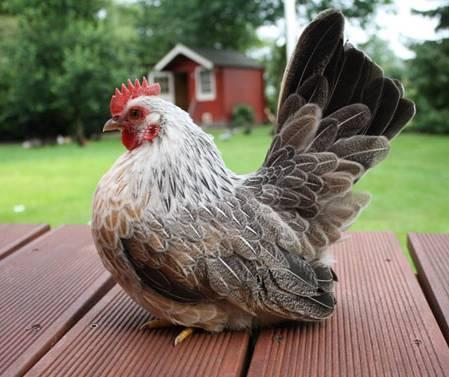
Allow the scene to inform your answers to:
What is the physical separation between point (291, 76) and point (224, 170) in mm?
421

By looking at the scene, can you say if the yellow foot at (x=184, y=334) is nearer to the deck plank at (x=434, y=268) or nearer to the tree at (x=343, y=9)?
the deck plank at (x=434, y=268)

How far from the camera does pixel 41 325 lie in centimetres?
163

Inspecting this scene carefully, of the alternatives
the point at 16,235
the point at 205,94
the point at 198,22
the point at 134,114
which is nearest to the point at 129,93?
the point at 134,114

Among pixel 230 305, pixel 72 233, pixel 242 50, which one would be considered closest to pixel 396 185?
pixel 72 233

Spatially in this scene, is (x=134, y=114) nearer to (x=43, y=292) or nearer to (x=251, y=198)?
(x=251, y=198)

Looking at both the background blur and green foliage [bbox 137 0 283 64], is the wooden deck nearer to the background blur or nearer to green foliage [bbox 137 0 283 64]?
the background blur

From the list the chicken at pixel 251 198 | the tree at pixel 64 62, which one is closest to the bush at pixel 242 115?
the tree at pixel 64 62

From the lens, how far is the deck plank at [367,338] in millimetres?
1331

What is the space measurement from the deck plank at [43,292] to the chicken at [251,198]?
0.30m

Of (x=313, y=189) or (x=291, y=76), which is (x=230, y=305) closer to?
(x=313, y=189)

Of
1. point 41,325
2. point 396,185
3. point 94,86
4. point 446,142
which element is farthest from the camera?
point 94,86

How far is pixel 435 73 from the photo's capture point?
13.6 metres

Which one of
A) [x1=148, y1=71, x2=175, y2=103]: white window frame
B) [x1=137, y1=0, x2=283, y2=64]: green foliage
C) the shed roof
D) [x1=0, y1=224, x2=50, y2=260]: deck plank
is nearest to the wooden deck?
[x1=0, y1=224, x2=50, y2=260]: deck plank

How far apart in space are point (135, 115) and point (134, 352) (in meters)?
0.76
